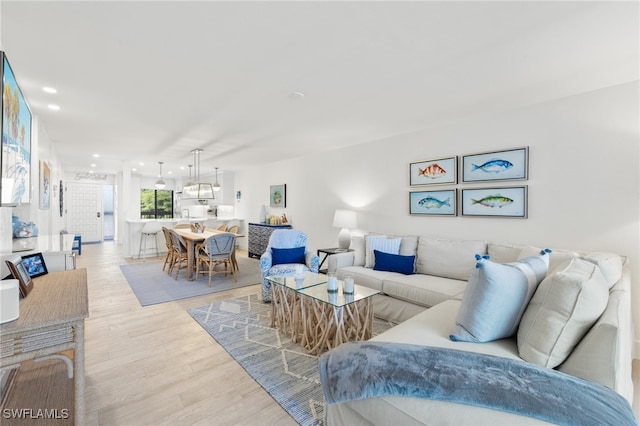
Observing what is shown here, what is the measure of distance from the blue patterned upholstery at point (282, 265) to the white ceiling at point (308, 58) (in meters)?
1.54

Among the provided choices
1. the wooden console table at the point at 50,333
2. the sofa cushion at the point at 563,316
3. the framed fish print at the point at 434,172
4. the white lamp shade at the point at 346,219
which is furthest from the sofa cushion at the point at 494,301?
the white lamp shade at the point at 346,219

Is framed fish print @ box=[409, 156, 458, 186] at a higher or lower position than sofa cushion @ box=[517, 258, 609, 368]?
higher

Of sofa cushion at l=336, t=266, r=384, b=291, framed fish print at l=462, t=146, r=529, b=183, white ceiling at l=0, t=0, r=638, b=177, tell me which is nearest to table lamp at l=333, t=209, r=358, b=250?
sofa cushion at l=336, t=266, r=384, b=291

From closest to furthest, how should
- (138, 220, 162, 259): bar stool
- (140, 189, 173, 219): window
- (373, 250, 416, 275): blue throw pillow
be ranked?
(373, 250, 416, 275): blue throw pillow → (138, 220, 162, 259): bar stool → (140, 189, 173, 219): window

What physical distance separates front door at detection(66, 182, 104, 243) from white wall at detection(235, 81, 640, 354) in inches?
387

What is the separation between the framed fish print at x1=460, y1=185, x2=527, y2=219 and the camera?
3127 millimetres

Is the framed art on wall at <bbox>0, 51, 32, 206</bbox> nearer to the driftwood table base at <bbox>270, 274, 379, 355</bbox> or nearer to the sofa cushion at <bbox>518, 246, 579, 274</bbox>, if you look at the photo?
the driftwood table base at <bbox>270, 274, 379, 355</bbox>

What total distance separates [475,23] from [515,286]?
1.56 m

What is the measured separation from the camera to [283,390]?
2.03 metres

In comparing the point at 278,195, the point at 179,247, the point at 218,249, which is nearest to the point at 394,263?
the point at 218,249

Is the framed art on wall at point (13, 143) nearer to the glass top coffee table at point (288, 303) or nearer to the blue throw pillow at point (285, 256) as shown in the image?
the glass top coffee table at point (288, 303)

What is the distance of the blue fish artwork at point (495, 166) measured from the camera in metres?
3.23

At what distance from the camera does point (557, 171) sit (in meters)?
→ 2.90

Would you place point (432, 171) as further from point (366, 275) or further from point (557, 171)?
point (366, 275)
